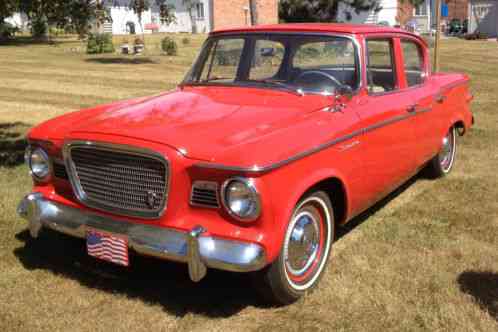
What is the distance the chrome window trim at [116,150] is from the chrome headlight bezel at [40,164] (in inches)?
12.4

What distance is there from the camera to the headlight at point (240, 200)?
10.2 ft

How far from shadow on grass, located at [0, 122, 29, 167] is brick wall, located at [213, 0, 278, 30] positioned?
35144 millimetres

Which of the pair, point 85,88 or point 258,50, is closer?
point 258,50

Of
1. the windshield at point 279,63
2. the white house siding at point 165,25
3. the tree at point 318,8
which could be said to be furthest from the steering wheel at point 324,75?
the white house siding at point 165,25

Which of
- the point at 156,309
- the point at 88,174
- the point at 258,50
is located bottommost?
the point at 156,309

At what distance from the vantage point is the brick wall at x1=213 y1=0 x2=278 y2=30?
43375 millimetres

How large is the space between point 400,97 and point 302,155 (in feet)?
5.84

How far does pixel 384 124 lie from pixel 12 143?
5677 millimetres

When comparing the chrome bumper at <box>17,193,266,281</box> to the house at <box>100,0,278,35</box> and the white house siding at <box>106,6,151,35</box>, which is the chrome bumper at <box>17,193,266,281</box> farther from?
the white house siding at <box>106,6,151,35</box>

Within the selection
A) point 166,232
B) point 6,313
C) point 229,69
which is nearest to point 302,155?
point 166,232

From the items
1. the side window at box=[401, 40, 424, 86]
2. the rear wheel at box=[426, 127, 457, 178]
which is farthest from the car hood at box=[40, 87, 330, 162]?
the rear wheel at box=[426, 127, 457, 178]

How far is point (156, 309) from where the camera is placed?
3559mm

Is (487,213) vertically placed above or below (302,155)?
below

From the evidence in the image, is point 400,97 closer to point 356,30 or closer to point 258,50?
point 356,30
